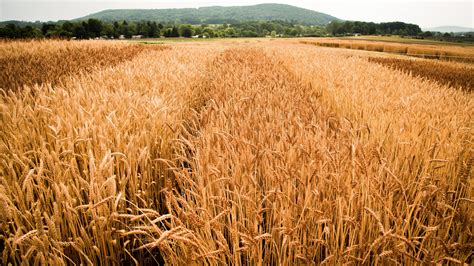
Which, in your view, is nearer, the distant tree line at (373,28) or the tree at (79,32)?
the tree at (79,32)

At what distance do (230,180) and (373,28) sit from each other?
13187 cm

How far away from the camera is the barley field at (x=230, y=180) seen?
1.17 meters

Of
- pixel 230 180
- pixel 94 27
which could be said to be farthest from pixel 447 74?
pixel 94 27

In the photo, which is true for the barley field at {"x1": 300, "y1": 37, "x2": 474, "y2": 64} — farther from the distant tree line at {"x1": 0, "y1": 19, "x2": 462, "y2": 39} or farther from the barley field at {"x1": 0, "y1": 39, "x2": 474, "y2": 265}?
the distant tree line at {"x1": 0, "y1": 19, "x2": 462, "y2": 39}

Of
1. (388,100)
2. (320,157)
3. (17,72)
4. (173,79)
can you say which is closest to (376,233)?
(320,157)

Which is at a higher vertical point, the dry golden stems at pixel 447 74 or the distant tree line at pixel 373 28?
the distant tree line at pixel 373 28

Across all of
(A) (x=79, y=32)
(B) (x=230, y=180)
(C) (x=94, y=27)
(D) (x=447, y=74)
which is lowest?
(B) (x=230, y=180)

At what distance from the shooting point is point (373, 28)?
112 metres

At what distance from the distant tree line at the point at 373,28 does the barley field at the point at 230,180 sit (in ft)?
418

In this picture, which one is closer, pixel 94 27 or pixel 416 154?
pixel 416 154

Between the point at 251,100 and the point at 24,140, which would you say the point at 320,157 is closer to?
the point at 251,100

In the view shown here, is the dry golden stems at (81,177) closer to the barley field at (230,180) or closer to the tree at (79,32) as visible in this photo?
the barley field at (230,180)

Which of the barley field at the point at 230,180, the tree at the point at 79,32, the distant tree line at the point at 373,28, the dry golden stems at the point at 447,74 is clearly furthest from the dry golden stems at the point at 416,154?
the distant tree line at the point at 373,28

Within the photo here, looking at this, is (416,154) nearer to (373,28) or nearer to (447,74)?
(447,74)
